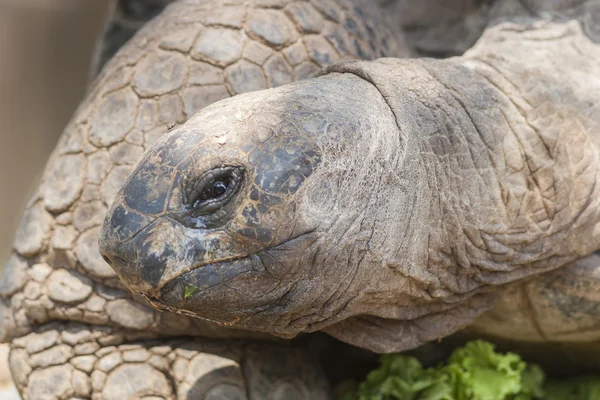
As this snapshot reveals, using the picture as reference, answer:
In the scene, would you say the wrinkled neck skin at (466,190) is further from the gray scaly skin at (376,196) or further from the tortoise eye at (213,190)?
the tortoise eye at (213,190)

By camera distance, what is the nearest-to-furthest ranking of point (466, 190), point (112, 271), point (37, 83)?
point (466, 190) → point (112, 271) → point (37, 83)

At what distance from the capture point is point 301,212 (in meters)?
1.98

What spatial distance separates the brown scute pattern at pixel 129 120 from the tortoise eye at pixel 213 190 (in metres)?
0.87

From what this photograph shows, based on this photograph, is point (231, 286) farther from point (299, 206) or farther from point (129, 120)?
point (129, 120)

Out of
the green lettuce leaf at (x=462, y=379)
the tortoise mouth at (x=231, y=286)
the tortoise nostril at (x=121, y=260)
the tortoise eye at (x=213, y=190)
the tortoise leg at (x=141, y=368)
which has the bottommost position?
the green lettuce leaf at (x=462, y=379)

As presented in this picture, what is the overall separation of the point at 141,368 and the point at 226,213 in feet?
3.30

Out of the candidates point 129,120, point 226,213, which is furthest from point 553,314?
point 129,120

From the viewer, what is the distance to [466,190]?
2.43 metres

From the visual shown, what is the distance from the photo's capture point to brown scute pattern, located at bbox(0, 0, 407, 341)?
2.73 metres

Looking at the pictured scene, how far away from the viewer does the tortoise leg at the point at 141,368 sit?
8.81 ft

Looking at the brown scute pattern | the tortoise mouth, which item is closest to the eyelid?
the tortoise mouth

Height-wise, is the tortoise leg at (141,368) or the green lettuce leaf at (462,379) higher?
the tortoise leg at (141,368)

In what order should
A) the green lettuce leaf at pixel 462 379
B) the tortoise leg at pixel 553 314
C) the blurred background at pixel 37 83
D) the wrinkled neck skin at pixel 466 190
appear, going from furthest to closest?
the blurred background at pixel 37 83 < the green lettuce leaf at pixel 462 379 < the tortoise leg at pixel 553 314 < the wrinkled neck skin at pixel 466 190

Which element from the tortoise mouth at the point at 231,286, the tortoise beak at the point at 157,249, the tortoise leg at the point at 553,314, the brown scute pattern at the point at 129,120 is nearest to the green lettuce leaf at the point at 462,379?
the tortoise leg at the point at 553,314
